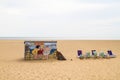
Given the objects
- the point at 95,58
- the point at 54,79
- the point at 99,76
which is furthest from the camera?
the point at 95,58

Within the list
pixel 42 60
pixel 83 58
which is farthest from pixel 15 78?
pixel 83 58

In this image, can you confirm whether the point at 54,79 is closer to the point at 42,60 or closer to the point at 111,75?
the point at 111,75

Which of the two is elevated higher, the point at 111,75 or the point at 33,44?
the point at 33,44

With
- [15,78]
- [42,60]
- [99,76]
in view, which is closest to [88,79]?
[99,76]

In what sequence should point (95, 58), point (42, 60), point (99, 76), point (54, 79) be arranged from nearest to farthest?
point (54, 79), point (99, 76), point (42, 60), point (95, 58)

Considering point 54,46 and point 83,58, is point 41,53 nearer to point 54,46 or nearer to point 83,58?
point 54,46

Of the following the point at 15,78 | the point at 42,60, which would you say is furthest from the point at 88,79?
the point at 42,60

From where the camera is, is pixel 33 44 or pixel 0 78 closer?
pixel 0 78

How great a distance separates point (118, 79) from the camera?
10594mm

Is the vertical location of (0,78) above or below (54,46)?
below

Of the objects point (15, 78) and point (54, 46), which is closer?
point (15, 78)

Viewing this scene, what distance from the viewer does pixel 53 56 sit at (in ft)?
62.2

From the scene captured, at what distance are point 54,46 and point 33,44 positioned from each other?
5.37 ft

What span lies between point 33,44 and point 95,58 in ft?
16.6
